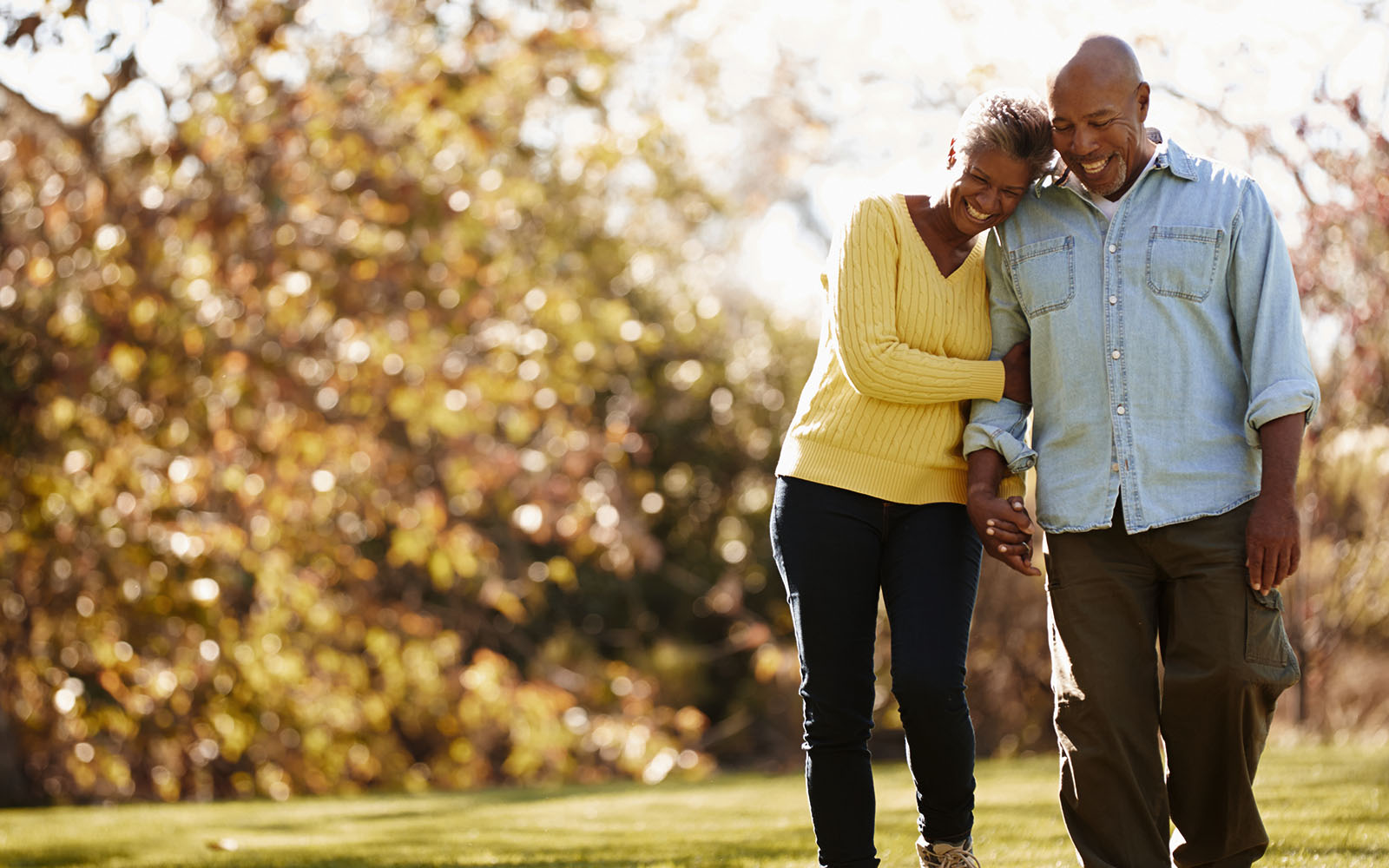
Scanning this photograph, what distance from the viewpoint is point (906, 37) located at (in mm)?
9188

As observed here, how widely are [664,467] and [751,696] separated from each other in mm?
2597

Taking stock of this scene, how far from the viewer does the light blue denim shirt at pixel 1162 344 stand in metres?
2.85

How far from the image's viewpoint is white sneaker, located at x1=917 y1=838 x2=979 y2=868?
119 inches

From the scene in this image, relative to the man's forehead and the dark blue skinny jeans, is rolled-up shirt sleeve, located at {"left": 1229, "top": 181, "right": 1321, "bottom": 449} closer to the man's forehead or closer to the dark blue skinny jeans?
the man's forehead

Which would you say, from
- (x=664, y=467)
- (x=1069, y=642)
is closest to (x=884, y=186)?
(x=1069, y=642)

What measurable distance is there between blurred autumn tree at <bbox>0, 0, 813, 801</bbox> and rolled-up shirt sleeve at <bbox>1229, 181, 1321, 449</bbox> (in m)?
5.06

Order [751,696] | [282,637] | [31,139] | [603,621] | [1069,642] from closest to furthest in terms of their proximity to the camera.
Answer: [1069,642]
[31,139]
[282,637]
[751,696]
[603,621]

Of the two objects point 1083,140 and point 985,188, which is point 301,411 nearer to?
point 985,188

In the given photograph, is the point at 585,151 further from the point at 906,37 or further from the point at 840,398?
the point at 840,398

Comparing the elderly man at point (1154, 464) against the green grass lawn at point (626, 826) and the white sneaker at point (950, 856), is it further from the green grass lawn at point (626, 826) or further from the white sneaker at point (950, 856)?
the green grass lawn at point (626, 826)

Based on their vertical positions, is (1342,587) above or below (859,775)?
below

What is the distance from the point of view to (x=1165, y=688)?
2924mm

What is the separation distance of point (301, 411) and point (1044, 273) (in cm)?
622

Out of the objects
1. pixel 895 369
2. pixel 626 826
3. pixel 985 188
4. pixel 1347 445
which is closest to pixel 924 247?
pixel 985 188
